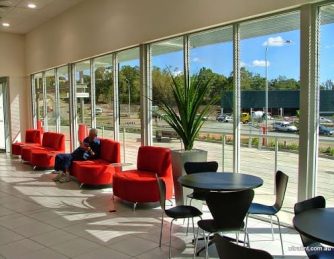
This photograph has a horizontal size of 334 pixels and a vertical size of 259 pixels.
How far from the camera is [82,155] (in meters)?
7.71

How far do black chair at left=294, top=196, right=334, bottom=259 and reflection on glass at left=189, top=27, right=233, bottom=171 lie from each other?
2.71m

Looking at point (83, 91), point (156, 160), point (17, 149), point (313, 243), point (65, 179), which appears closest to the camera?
point (313, 243)

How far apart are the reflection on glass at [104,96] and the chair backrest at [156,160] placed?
2.28 meters

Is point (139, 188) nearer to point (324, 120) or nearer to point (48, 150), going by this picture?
point (324, 120)

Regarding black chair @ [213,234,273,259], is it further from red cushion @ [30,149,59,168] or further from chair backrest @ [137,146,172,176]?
red cushion @ [30,149,59,168]

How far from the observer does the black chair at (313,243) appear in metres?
2.63

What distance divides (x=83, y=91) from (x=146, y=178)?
4.68 m

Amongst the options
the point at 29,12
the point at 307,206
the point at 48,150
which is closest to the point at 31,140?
the point at 48,150

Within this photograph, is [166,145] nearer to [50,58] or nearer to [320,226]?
[320,226]

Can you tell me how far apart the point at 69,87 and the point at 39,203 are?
4486 mm

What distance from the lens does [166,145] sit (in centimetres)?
680

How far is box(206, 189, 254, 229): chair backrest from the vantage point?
3.19 metres

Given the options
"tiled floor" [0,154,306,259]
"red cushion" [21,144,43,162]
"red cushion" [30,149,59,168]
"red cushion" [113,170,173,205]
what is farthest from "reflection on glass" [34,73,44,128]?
"red cushion" [113,170,173,205]

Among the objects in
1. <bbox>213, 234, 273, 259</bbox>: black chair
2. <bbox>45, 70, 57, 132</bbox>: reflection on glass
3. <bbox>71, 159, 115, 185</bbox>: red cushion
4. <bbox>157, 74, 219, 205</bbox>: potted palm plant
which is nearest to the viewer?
<bbox>213, 234, 273, 259</bbox>: black chair
